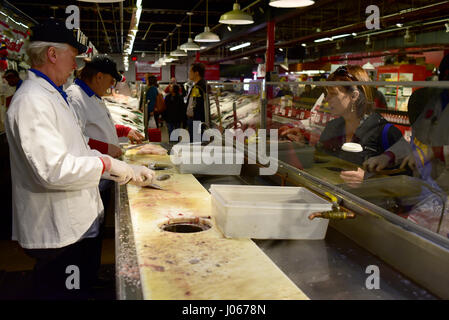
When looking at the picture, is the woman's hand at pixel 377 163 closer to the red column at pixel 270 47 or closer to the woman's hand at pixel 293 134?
the woman's hand at pixel 293 134

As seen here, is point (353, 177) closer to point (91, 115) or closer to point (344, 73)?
point (344, 73)

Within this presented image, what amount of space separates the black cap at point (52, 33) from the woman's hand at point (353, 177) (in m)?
1.52

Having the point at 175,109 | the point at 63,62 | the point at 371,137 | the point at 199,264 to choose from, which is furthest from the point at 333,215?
the point at 175,109

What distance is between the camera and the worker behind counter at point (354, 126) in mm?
2133

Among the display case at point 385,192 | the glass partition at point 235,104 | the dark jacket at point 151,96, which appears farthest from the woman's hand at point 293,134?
the dark jacket at point 151,96

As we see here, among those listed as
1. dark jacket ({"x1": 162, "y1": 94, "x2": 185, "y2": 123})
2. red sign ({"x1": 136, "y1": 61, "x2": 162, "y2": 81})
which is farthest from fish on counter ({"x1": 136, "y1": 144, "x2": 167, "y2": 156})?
red sign ({"x1": 136, "y1": 61, "x2": 162, "y2": 81})

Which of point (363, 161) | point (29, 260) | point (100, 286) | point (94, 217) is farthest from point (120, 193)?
point (29, 260)

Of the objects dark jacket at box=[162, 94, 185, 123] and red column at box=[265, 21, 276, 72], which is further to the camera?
red column at box=[265, 21, 276, 72]

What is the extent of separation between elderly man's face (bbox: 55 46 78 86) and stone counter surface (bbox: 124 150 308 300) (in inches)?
29.2

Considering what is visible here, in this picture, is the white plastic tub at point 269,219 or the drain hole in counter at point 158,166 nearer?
the white plastic tub at point 269,219

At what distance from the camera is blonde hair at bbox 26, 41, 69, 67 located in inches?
77.1

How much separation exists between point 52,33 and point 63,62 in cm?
15

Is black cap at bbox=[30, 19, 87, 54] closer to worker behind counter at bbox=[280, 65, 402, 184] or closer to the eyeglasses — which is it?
worker behind counter at bbox=[280, 65, 402, 184]
